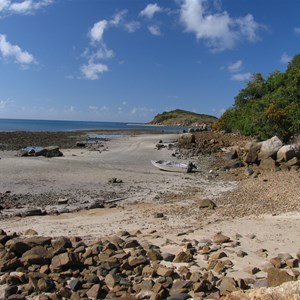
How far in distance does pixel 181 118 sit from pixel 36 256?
160632mm

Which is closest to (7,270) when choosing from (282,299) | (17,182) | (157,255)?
(157,255)

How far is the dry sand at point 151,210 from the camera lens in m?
8.12

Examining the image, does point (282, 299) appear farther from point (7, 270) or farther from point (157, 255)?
point (7, 270)

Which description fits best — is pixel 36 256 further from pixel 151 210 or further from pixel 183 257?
pixel 151 210

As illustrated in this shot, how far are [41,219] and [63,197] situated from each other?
3501 mm

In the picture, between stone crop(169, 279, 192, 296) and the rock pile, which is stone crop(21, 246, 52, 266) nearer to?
the rock pile

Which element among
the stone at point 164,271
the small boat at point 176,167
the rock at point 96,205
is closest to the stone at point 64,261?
the stone at point 164,271

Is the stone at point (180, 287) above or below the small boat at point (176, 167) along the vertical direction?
below

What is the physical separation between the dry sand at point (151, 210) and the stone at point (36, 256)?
6.41ft

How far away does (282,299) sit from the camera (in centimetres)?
355

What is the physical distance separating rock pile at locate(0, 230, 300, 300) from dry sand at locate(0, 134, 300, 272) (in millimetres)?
447

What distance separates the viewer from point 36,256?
6203 mm

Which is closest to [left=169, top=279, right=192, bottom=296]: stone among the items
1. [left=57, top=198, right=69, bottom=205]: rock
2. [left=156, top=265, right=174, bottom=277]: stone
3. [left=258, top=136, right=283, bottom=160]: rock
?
[left=156, top=265, right=174, bottom=277]: stone

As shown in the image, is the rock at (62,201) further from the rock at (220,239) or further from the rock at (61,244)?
the rock at (220,239)
